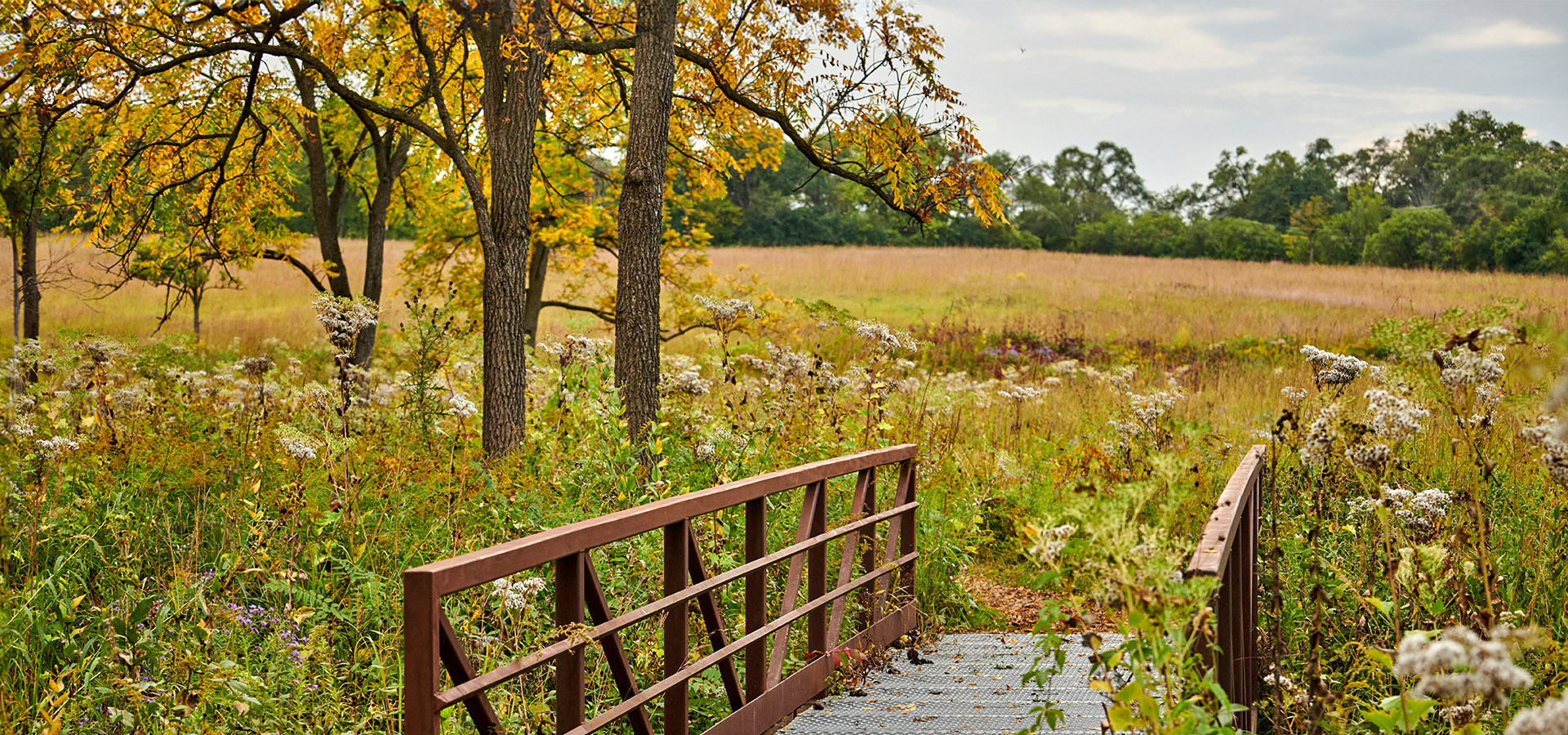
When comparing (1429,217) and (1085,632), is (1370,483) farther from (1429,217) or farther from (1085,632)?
(1429,217)

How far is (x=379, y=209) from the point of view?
13.7 meters

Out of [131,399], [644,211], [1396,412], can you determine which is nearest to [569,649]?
[1396,412]

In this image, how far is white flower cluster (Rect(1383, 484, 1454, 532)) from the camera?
4266 mm

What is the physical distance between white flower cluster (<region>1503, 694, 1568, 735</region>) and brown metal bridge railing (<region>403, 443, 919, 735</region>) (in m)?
2.08

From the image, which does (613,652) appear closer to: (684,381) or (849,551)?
(849,551)

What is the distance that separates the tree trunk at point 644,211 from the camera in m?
7.06

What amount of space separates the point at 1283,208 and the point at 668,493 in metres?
75.1

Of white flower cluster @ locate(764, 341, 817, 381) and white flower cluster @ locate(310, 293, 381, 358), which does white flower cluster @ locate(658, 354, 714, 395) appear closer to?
white flower cluster @ locate(764, 341, 817, 381)

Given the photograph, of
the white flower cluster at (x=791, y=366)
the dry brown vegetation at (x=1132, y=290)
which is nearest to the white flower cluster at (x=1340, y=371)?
the white flower cluster at (x=791, y=366)

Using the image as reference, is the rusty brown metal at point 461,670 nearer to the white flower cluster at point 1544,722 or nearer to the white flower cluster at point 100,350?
the white flower cluster at point 1544,722

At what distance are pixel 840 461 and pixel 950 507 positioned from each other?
141 inches

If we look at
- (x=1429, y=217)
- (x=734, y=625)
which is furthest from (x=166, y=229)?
(x=1429, y=217)

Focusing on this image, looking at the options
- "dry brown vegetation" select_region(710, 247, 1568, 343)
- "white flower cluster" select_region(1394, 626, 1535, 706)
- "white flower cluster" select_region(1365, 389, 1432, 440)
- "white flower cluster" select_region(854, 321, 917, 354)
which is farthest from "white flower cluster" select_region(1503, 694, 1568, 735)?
"dry brown vegetation" select_region(710, 247, 1568, 343)

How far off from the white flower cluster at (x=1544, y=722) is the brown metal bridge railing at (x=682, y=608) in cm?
208
